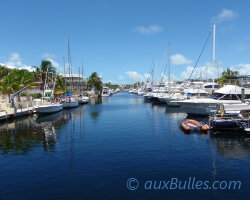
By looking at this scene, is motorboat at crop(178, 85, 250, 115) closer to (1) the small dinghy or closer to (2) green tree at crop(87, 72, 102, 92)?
(1) the small dinghy

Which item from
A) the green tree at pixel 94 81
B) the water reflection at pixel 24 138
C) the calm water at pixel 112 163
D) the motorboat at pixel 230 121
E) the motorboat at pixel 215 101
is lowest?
the calm water at pixel 112 163

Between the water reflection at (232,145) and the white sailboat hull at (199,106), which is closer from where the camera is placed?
the water reflection at (232,145)

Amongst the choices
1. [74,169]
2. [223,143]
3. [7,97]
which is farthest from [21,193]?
[7,97]

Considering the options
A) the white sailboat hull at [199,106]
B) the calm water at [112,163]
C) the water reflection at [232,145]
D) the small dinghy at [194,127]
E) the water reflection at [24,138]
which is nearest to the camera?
the calm water at [112,163]

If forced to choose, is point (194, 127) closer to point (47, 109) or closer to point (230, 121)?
point (230, 121)

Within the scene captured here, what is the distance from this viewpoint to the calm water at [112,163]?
15.3 m

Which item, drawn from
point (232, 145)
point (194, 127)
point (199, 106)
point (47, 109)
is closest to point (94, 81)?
point (47, 109)

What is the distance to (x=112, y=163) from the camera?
20.7m

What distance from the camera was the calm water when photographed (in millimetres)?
15273

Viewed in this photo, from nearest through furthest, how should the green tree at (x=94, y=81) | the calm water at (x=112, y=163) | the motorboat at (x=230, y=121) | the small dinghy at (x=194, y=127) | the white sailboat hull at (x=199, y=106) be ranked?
the calm water at (x=112, y=163)
the motorboat at (x=230, y=121)
the small dinghy at (x=194, y=127)
the white sailboat hull at (x=199, y=106)
the green tree at (x=94, y=81)

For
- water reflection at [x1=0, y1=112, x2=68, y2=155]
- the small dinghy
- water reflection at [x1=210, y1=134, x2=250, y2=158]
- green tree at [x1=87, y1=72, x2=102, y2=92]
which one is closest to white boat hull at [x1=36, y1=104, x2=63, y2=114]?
water reflection at [x1=0, y1=112, x2=68, y2=155]

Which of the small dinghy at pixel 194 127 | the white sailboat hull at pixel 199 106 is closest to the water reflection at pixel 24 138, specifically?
the small dinghy at pixel 194 127

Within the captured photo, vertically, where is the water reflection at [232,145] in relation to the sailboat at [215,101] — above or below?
below

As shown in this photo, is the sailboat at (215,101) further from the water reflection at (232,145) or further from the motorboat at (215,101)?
the water reflection at (232,145)
